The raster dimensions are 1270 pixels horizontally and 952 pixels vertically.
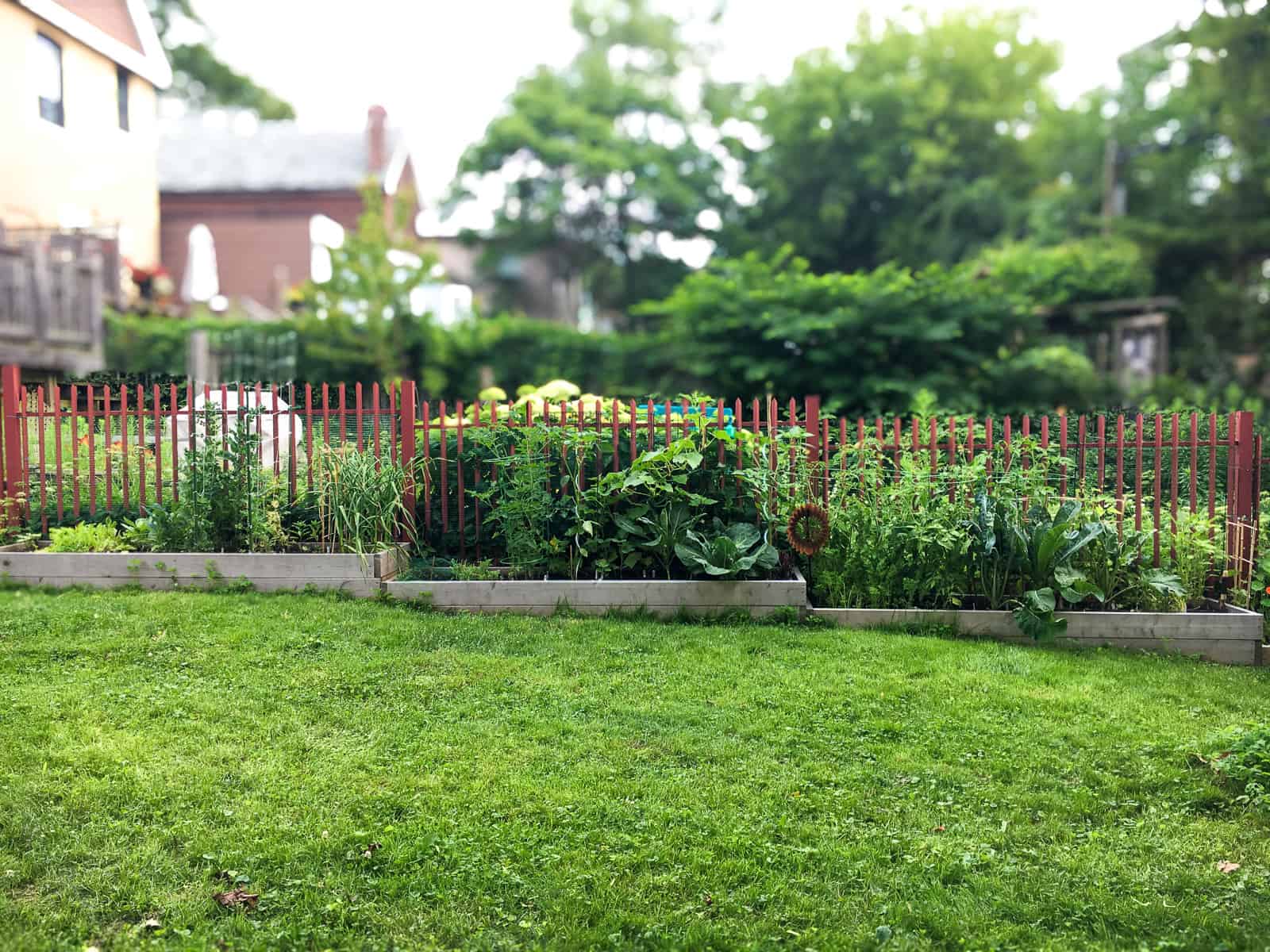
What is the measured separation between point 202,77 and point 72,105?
1995 centimetres

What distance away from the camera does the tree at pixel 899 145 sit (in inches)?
954

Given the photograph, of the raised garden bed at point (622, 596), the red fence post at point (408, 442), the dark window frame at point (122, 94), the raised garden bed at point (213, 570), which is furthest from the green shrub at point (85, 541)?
the dark window frame at point (122, 94)

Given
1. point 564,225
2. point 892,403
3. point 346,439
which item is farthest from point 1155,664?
point 564,225

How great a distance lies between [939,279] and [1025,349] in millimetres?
2122

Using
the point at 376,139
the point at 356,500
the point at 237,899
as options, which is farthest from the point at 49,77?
the point at 376,139

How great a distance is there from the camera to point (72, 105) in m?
10.7

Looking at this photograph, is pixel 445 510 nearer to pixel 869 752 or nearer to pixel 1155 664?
pixel 869 752

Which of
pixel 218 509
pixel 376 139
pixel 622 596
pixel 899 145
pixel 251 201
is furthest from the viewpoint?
pixel 376 139

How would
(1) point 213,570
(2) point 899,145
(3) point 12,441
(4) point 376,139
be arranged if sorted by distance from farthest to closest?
1. (4) point 376,139
2. (2) point 899,145
3. (3) point 12,441
4. (1) point 213,570

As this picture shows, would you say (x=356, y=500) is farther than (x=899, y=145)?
No

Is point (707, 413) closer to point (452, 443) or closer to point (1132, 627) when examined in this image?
point (452, 443)

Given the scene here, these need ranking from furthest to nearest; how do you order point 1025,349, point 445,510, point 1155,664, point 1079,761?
point 1025,349, point 445,510, point 1155,664, point 1079,761

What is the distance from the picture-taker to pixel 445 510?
24.8 ft

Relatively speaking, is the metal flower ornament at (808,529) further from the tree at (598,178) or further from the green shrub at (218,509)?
the tree at (598,178)
